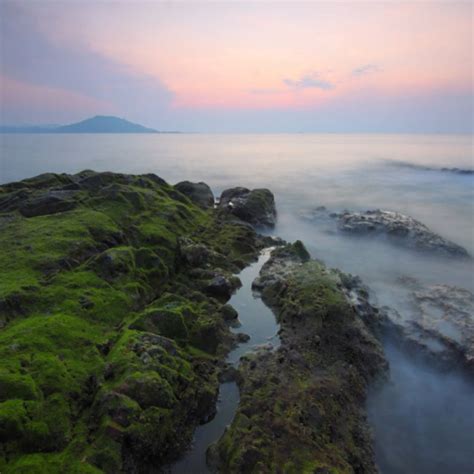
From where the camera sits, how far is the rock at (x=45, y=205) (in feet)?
83.6

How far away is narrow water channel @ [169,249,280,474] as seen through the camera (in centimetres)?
1130

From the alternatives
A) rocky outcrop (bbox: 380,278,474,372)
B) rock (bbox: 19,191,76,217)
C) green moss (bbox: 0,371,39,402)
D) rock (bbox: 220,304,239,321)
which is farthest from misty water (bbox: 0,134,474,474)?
rock (bbox: 19,191,76,217)

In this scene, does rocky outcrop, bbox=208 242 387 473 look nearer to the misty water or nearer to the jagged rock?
the misty water

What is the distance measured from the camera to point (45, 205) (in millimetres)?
25922

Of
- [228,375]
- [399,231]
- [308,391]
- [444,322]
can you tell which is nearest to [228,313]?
[228,375]

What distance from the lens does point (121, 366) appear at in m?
12.6

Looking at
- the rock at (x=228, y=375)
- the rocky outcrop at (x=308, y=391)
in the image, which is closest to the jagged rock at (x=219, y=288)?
the rocky outcrop at (x=308, y=391)

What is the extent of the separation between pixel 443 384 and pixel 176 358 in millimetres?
11062

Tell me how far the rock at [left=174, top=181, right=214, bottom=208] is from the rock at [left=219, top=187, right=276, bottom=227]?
1.78 m

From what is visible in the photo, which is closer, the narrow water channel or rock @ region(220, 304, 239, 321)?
the narrow water channel

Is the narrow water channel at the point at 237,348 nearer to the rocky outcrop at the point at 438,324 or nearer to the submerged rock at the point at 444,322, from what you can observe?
the rocky outcrop at the point at 438,324

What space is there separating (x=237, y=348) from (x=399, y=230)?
23.7m

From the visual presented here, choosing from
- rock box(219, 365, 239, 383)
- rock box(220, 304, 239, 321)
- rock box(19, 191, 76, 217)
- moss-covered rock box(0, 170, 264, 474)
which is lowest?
rock box(219, 365, 239, 383)

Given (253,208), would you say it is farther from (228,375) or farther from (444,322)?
(228,375)
